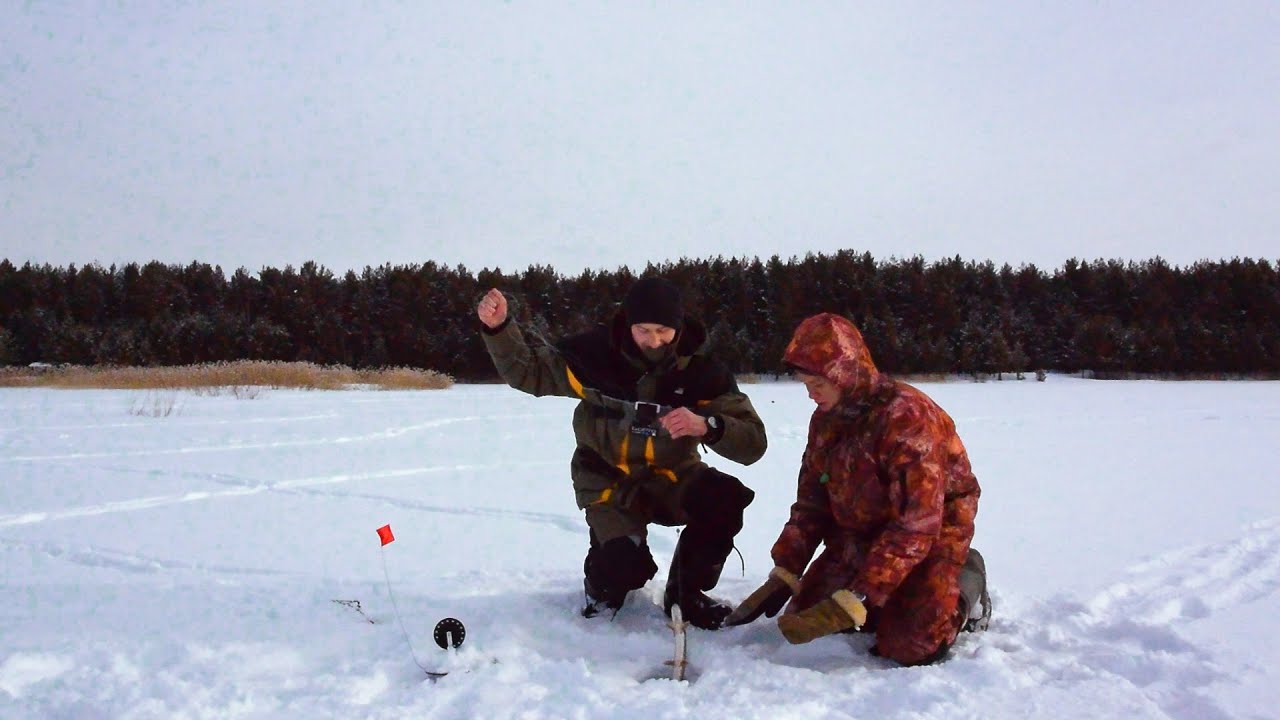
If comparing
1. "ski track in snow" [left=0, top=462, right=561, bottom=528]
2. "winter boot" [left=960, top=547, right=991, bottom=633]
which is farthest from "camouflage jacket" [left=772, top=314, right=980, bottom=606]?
"ski track in snow" [left=0, top=462, right=561, bottom=528]

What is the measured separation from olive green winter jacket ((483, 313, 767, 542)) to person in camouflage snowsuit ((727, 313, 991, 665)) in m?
0.35

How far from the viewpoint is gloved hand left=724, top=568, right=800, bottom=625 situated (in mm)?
3014

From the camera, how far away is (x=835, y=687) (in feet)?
7.88

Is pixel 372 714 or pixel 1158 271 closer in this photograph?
pixel 372 714

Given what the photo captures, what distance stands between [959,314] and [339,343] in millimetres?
16569

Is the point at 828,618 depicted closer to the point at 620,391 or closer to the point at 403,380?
the point at 620,391

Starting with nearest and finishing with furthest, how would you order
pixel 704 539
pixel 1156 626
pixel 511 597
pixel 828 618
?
1. pixel 828 618
2. pixel 1156 626
3. pixel 704 539
4. pixel 511 597

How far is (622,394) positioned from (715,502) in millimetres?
522

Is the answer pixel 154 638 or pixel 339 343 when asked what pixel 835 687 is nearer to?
pixel 154 638

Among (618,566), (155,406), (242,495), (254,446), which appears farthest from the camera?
(155,406)

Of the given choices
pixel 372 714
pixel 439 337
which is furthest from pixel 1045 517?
pixel 439 337

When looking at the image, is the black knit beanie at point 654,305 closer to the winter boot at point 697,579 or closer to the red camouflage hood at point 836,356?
the red camouflage hood at point 836,356

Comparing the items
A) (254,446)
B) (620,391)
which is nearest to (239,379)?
(254,446)

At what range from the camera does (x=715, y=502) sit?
3.20 metres
